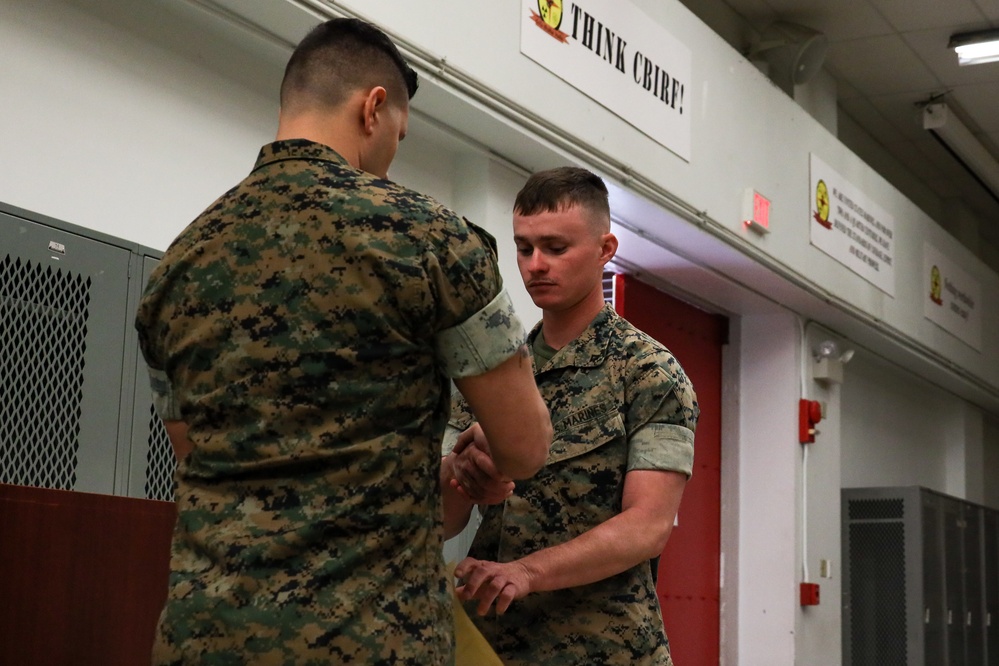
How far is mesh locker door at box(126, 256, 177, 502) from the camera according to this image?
288 cm

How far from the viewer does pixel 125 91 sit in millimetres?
3139

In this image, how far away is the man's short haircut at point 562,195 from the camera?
2.12 meters

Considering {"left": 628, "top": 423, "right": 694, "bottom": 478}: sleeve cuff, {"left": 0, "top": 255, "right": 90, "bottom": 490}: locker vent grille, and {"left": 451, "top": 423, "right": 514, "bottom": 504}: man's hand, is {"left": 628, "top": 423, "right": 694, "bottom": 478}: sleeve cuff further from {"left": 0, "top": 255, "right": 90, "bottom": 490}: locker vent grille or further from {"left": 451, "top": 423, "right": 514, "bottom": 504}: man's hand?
{"left": 0, "top": 255, "right": 90, "bottom": 490}: locker vent grille

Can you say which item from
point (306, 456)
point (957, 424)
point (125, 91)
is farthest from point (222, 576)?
point (957, 424)

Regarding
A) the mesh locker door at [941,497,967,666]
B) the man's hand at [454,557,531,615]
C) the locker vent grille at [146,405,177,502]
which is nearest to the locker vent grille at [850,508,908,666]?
the mesh locker door at [941,497,967,666]

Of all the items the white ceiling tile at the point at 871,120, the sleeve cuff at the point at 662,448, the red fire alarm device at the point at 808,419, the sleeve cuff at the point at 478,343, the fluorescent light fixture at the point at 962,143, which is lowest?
the sleeve cuff at the point at 662,448

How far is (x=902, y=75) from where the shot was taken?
739 cm

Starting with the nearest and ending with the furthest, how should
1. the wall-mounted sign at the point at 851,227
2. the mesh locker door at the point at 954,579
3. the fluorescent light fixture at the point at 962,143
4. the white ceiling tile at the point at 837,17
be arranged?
the wall-mounted sign at the point at 851,227 → the white ceiling tile at the point at 837,17 → the mesh locker door at the point at 954,579 → the fluorescent light fixture at the point at 962,143

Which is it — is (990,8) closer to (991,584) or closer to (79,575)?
(991,584)

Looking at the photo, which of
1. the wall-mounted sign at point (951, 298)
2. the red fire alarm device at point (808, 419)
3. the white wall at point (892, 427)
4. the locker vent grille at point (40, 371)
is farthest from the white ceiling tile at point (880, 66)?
the locker vent grille at point (40, 371)

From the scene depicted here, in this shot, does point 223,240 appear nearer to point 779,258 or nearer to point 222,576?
point 222,576

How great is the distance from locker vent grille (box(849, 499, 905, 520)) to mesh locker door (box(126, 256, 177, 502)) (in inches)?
213

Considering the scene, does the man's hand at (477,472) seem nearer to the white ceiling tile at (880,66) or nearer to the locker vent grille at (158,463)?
the locker vent grille at (158,463)

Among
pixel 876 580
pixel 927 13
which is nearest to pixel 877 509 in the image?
pixel 876 580
